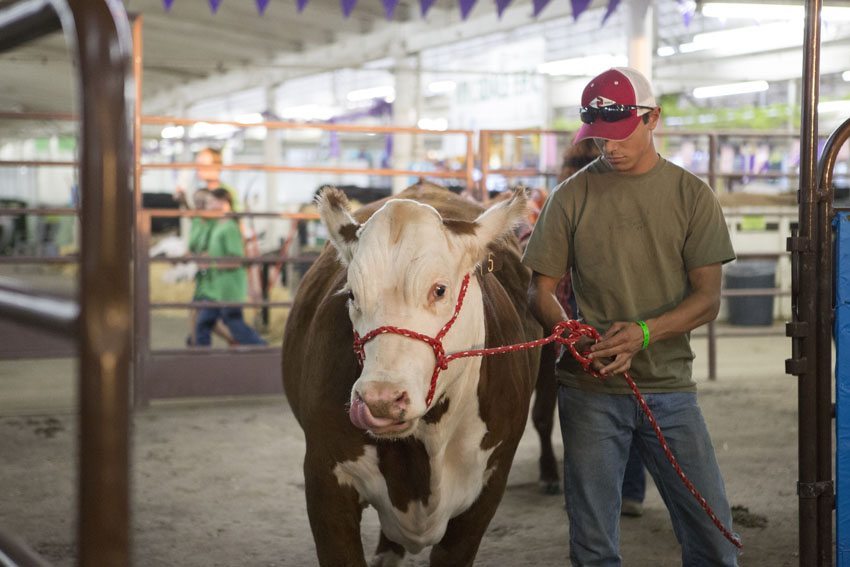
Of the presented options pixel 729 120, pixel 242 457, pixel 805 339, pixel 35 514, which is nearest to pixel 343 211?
pixel 805 339

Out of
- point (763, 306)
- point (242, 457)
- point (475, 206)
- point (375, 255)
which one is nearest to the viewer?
point (375, 255)

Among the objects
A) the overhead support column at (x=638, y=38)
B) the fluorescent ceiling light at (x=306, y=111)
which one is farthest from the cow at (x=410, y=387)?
the fluorescent ceiling light at (x=306, y=111)

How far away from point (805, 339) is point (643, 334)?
68cm

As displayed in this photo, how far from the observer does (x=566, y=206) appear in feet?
9.75

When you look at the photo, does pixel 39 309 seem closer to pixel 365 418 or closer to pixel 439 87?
pixel 365 418

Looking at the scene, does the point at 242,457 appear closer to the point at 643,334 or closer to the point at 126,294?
the point at 643,334

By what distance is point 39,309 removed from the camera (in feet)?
3.55

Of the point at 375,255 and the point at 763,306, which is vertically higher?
the point at 375,255

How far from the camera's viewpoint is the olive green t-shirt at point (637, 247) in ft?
9.39

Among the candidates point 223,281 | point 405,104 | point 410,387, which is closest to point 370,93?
point 405,104

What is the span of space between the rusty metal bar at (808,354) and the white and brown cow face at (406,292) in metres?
0.89

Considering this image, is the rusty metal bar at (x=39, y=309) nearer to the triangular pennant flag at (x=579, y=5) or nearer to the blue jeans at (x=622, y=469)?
the blue jeans at (x=622, y=469)

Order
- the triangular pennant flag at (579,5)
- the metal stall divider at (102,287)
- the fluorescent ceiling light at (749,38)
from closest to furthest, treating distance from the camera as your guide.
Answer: the metal stall divider at (102,287)
the triangular pennant flag at (579,5)
the fluorescent ceiling light at (749,38)

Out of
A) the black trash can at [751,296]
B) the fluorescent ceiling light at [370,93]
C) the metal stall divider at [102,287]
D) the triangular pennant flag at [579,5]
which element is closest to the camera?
the metal stall divider at [102,287]
